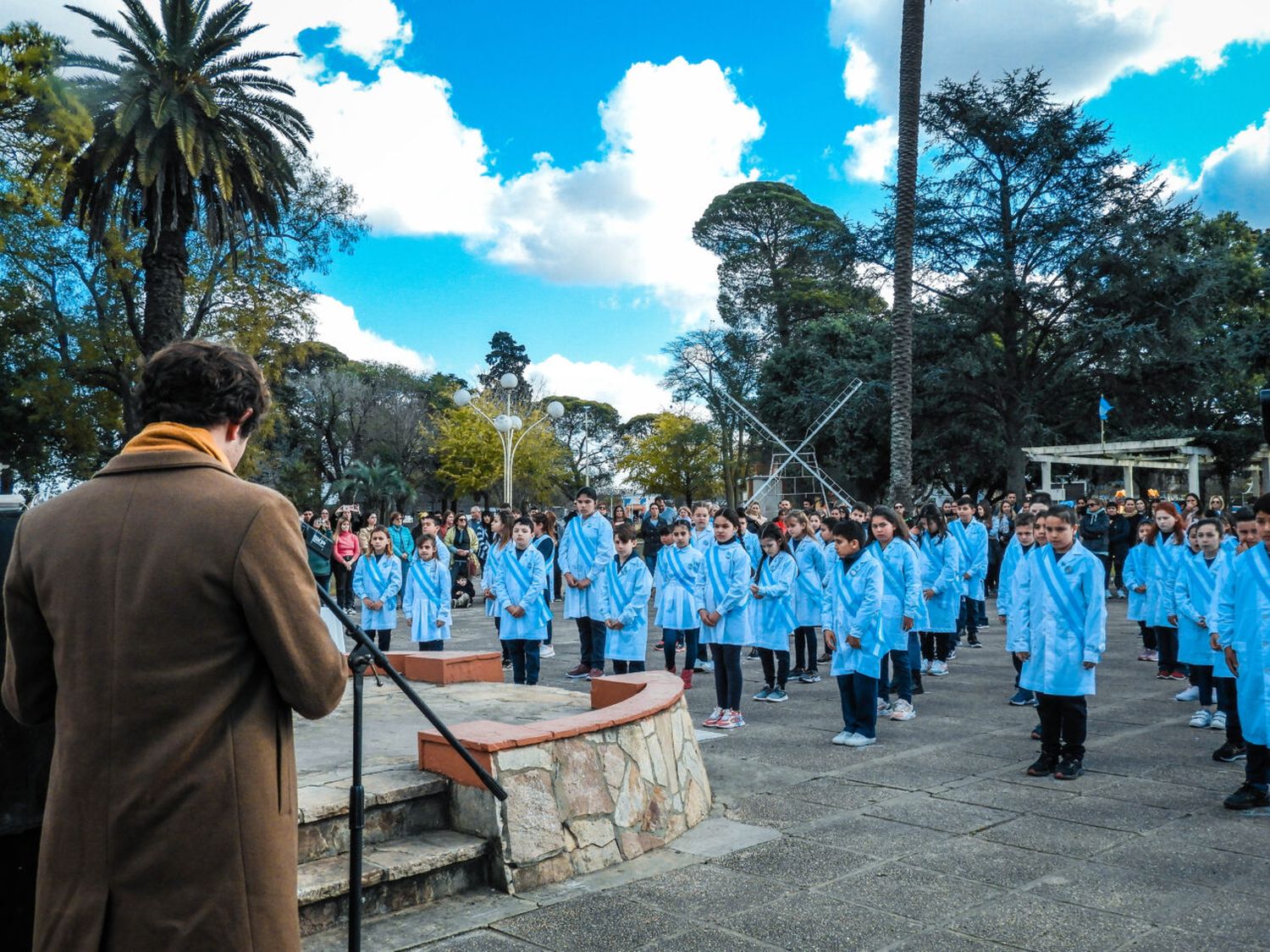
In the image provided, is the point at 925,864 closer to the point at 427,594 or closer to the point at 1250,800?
the point at 1250,800

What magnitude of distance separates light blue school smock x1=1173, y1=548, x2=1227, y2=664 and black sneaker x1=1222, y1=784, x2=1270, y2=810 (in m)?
2.88

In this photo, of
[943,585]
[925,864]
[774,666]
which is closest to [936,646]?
[943,585]

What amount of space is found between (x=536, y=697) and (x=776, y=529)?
3.29 metres

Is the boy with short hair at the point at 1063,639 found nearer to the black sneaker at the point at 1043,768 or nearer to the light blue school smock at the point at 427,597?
the black sneaker at the point at 1043,768

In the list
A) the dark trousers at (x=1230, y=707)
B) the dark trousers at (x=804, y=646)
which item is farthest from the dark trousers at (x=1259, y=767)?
the dark trousers at (x=804, y=646)

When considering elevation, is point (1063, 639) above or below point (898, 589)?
below

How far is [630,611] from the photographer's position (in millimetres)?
9672

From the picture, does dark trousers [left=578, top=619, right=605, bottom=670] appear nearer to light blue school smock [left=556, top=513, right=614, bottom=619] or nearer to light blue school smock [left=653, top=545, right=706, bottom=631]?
light blue school smock [left=556, top=513, right=614, bottom=619]

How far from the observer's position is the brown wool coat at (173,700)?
203cm

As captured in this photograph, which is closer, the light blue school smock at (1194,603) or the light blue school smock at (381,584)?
the light blue school smock at (1194,603)

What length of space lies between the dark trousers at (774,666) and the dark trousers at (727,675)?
1.38 meters

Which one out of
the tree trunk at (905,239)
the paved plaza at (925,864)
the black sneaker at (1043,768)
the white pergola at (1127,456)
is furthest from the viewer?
the white pergola at (1127,456)

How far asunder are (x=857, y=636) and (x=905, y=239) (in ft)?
44.1

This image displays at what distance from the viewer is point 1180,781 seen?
650cm
